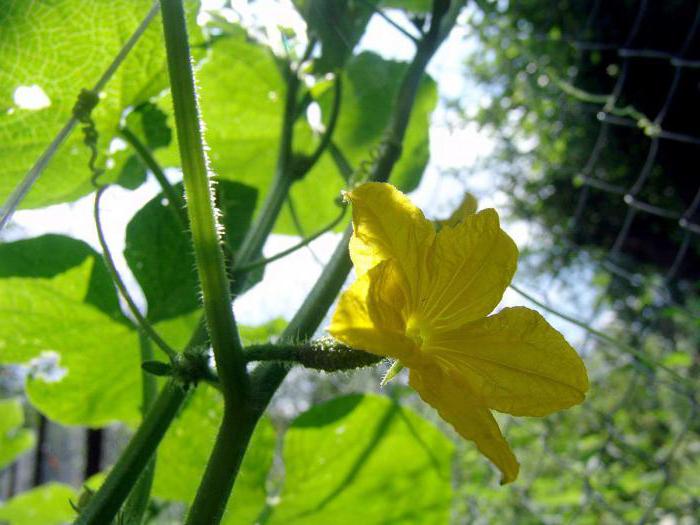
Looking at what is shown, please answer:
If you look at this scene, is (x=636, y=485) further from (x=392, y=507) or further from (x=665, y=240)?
(x=665, y=240)

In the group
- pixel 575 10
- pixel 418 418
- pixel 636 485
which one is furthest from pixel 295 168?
pixel 575 10

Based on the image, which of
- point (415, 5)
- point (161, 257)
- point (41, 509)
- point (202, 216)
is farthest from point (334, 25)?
point (41, 509)

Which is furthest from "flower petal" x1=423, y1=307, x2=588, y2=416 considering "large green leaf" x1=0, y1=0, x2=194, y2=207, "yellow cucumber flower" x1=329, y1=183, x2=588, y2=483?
"large green leaf" x1=0, y1=0, x2=194, y2=207

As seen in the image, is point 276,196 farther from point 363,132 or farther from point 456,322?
point 456,322

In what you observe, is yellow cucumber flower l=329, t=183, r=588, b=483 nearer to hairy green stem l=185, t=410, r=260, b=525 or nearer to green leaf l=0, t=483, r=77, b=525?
hairy green stem l=185, t=410, r=260, b=525

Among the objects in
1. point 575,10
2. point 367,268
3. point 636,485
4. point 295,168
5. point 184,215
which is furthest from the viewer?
point 575,10
